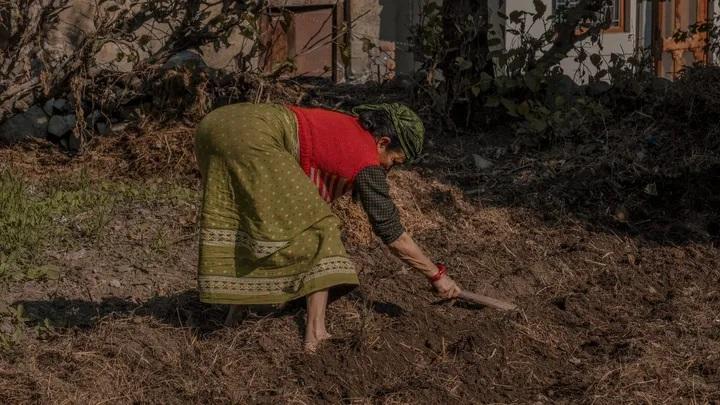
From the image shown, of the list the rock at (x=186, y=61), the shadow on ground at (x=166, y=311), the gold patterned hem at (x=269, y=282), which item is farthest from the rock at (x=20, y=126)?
the gold patterned hem at (x=269, y=282)

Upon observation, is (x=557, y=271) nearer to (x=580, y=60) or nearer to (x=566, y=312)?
(x=566, y=312)

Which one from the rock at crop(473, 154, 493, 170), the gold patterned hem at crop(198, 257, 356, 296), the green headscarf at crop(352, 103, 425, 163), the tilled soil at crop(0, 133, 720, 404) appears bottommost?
the tilled soil at crop(0, 133, 720, 404)

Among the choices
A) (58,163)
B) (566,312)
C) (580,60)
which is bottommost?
(566,312)

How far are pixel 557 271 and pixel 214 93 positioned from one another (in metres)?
2.72

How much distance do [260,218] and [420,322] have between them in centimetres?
103

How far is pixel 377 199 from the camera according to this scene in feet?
17.1

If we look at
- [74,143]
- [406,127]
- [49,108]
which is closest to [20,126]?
[49,108]

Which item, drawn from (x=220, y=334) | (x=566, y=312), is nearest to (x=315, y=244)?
(x=220, y=334)

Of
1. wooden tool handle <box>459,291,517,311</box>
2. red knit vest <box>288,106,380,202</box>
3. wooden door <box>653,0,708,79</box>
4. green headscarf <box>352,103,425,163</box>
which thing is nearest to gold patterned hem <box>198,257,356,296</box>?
red knit vest <box>288,106,380,202</box>

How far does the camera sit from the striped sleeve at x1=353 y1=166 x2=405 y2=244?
5191 millimetres

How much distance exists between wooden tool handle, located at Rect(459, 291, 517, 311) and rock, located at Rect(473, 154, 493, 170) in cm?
238

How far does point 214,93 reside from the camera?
841 centimetres

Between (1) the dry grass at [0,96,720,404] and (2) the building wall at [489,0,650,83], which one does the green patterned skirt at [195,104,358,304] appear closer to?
(1) the dry grass at [0,96,720,404]

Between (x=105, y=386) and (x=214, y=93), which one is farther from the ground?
(x=214, y=93)
